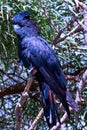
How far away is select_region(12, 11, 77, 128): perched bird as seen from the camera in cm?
86

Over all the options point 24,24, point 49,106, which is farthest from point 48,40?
point 49,106

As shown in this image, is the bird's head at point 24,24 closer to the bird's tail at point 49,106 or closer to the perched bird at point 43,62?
the perched bird at point 43,62

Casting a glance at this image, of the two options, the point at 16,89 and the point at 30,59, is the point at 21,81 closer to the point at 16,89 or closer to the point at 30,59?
the point at 16,89

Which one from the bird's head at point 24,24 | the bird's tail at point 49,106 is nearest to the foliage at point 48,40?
the bird's head at point 24,24

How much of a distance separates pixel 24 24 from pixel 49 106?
0.27 meters

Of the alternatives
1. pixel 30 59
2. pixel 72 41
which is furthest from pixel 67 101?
pixel 72 41

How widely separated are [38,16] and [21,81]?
21 cm

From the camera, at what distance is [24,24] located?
3.47 ft

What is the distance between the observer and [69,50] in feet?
3.79

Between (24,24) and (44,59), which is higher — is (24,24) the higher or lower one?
the higher one

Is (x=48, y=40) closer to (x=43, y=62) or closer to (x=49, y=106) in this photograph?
(x=43, y=62)

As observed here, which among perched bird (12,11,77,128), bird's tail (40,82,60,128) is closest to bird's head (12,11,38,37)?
perched bird (12,11,77,128)

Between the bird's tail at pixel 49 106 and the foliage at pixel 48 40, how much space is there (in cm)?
15

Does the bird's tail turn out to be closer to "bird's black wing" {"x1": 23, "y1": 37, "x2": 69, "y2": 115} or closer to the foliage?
"bird's black wing" {"x1": 23, "y1": 37, "x2": 69, "y2": 115}
